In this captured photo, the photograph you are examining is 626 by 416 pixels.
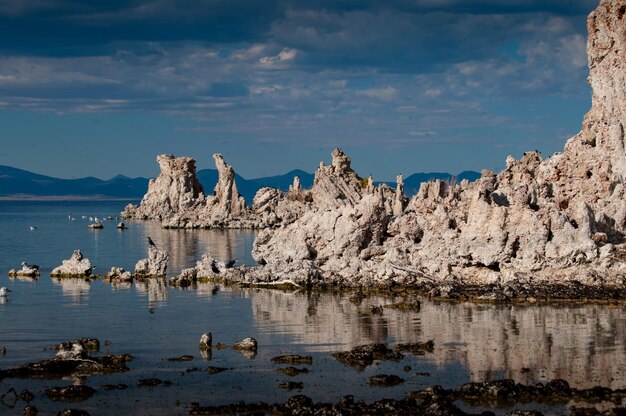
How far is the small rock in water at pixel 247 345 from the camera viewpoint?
34.4m

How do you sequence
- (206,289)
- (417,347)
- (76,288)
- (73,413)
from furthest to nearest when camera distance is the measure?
(76,288) < (206,289) < (417,347) < (73,413)

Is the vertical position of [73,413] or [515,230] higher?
[515,230]

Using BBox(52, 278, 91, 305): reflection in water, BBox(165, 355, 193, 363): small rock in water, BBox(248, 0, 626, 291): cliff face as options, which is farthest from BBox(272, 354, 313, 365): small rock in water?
BBox(52, 278, 91, 305): reflection in water

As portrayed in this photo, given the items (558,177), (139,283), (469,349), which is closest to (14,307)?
(139,283)

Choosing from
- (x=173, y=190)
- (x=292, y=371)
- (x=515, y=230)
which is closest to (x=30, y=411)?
(x=292, y=371)

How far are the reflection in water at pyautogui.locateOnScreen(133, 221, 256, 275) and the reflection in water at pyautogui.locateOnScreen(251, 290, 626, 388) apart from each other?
2312 cm

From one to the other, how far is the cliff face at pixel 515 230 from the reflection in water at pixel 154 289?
5.66m

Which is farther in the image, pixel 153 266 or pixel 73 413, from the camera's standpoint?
pixel 153 266

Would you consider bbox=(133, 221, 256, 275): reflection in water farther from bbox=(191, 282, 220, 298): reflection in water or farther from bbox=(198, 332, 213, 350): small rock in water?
bbox=(198, 332, 213, 350): small rock in water

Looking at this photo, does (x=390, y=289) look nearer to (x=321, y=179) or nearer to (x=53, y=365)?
(x=53, y=365)

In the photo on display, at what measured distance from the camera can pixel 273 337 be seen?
3756 cm

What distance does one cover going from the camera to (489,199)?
52375 mm

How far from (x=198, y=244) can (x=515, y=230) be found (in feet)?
172

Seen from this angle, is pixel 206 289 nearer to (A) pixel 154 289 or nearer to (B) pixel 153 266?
(A) pixel 154 289
